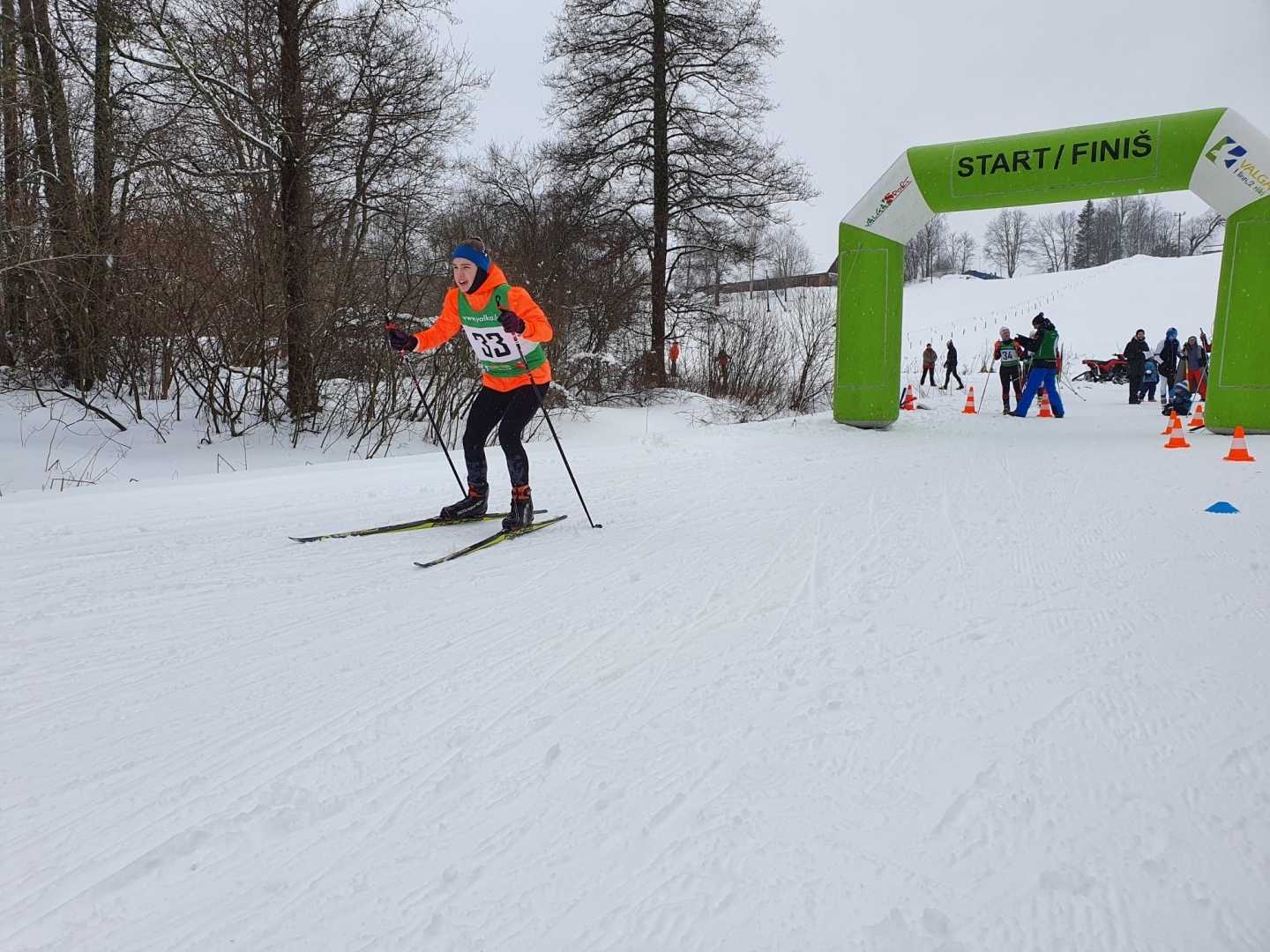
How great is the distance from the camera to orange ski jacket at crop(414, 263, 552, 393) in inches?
189

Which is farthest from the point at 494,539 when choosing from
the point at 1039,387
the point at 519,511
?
the point at 1039,387

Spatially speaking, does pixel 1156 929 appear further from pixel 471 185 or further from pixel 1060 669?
pixel 471 185

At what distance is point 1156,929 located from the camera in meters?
1.53

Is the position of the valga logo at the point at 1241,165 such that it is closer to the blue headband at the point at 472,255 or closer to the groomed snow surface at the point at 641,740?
the groomed snow surface at the point at 641,740

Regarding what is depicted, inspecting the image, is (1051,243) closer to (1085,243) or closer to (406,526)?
(1085,243)

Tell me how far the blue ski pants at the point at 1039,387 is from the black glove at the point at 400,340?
35.9ft

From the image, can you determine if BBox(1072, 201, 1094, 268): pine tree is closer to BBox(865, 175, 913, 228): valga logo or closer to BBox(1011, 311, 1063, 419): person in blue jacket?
BBox(1011, 311, 1063, 419): person in blue jacket

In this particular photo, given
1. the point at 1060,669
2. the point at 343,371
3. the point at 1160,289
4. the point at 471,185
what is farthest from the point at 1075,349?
the point at 1060,669

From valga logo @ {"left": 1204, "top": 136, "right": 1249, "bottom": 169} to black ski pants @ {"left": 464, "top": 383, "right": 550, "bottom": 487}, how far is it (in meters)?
8.75

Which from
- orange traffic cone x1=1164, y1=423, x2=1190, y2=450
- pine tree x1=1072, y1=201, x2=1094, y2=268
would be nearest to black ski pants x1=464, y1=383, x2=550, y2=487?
orange traffic cone x1=1164, y1=423, x2=1190, y2=450

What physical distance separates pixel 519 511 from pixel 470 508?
0.44 metres

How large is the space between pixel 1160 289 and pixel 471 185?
42540mm

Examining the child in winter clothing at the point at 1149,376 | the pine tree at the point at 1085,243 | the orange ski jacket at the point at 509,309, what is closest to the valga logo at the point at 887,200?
the orange ski jacket at the point at 509,309

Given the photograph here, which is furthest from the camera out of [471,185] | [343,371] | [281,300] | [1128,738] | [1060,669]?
[471,185]
